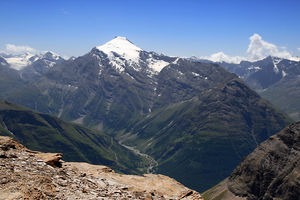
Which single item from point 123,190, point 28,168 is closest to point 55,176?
point 28,168

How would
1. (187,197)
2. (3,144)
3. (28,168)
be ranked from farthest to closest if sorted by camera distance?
1. (187,197)
2. (3,144)
3. (28,168)

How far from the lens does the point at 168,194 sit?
4856cm

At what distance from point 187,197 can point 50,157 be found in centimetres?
2386

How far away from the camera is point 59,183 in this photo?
3709 centimetres

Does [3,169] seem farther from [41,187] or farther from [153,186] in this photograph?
[153,186]

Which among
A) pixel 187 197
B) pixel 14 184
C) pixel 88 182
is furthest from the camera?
pixel 187 197

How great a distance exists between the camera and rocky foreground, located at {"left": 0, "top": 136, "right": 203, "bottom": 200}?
32.9m

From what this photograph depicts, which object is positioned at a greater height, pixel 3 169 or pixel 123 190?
pixel 3 169

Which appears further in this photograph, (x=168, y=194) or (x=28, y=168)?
(x=168, y=194)

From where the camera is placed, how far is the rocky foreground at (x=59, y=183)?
32.9 meters

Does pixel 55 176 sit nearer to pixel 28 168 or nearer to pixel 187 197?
pixel 28 168

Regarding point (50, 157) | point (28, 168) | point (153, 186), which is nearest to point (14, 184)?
point (28, 168)

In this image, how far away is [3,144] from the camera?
45.1 meters

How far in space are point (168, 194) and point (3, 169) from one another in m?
26.2
